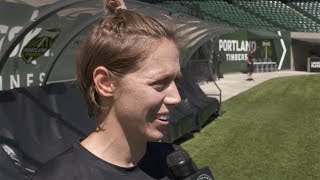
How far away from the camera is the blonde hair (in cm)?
154

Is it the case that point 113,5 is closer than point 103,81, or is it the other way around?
point 103,81

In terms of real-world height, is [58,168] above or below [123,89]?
below

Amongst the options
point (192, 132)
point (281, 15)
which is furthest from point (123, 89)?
point (281, 15)

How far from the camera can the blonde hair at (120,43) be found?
1538mm

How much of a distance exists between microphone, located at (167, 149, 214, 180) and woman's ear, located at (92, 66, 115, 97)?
1.08ft

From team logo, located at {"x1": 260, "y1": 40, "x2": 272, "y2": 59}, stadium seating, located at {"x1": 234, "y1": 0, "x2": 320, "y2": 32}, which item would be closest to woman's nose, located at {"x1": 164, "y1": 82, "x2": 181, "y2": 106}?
team logo, located at {"x1": 260, "y1": 40, "x2": 272, "y2": 59}

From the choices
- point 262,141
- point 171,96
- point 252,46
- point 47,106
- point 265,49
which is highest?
point 171,96

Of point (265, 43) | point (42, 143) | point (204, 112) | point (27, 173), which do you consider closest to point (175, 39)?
point (27, 173)

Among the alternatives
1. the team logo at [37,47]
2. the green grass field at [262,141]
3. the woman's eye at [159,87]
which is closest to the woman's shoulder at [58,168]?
the woman's eye at [159,87]

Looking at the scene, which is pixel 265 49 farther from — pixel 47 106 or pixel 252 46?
pixel 47 106

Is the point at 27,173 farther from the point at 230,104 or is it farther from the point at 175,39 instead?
the point at 230,104

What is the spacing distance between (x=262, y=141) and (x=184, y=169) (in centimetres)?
790

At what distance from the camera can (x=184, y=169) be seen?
64.2 inches

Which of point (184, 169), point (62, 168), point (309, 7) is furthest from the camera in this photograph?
point (309, 7)
